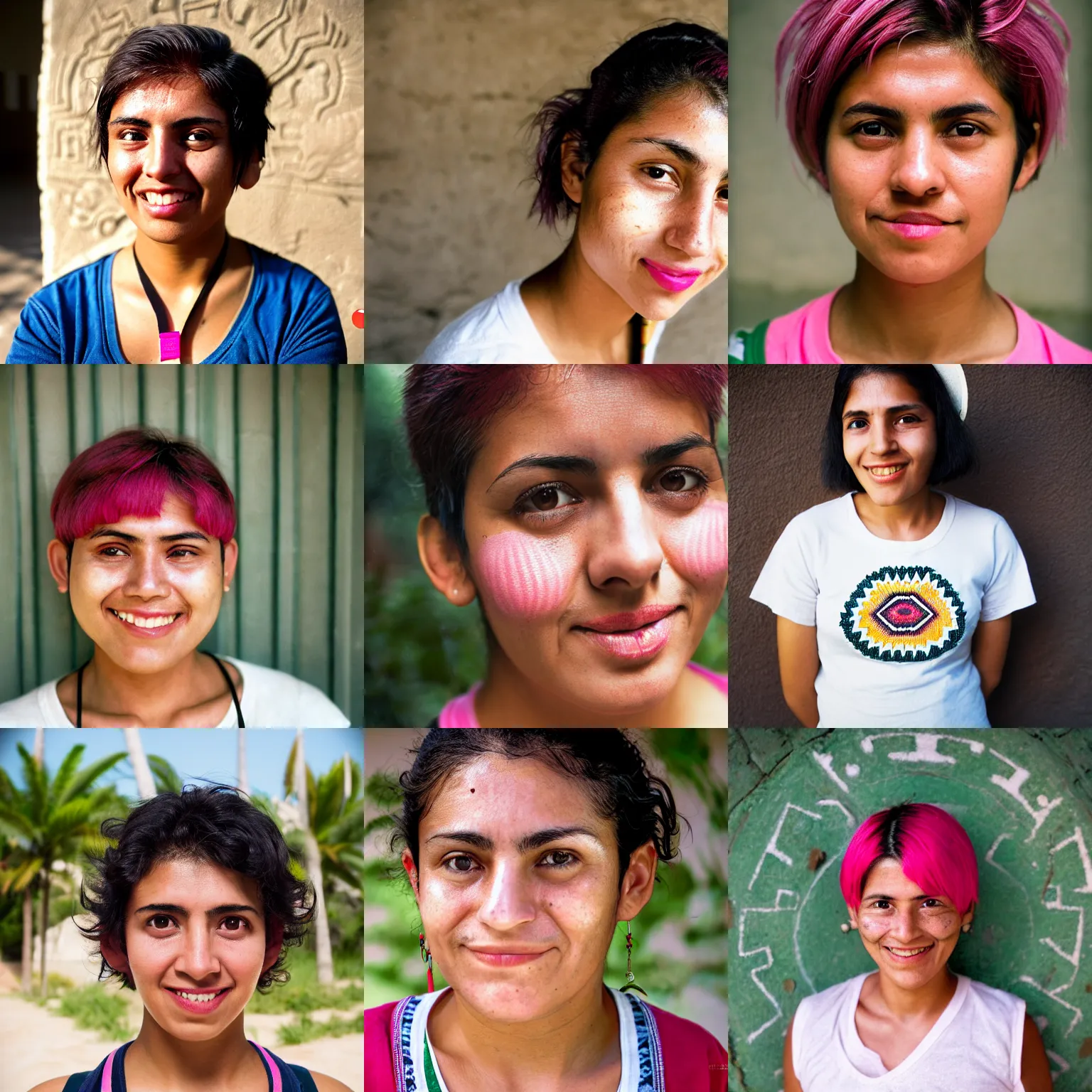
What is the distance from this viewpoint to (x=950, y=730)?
241cm

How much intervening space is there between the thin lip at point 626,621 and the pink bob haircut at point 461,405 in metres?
0.26

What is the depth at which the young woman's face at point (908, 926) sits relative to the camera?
2342 millimetres

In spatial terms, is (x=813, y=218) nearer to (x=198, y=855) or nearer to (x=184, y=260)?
(x=184, y=260)

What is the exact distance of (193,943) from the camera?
2.39 m

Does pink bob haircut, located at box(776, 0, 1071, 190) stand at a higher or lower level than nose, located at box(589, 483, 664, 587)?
higher

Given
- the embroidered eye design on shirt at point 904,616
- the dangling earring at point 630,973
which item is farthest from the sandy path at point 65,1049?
the embroidered eye design on shirt at point 904,616

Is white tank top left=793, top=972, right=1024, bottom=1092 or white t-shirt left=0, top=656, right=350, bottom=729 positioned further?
white t-shirt left=0, top=656, right=350, bottom=729

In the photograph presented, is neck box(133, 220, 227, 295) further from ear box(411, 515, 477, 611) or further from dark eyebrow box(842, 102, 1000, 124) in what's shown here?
dark eyebrow box(842, 102, 1000, 124)

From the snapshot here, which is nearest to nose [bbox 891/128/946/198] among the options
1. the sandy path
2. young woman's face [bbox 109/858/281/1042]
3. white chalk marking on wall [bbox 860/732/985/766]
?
white chalk marking on wall [bbox 860/732/985/766]

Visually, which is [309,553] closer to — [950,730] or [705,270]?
[705,270]

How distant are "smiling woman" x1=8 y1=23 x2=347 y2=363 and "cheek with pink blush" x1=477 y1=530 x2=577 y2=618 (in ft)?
1.53

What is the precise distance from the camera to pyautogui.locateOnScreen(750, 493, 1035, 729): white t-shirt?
240 cm

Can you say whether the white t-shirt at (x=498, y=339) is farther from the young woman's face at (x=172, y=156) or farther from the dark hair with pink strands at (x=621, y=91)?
the young woman's face at (x=172, y=156)

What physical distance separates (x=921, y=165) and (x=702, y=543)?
2.53 feet
